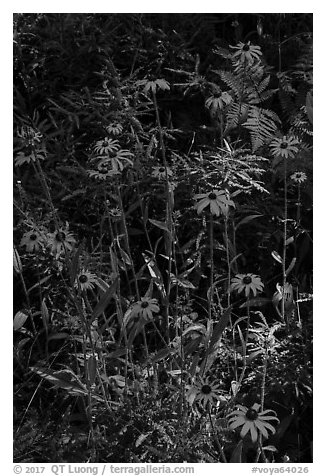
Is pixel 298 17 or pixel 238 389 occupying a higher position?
pixel 298 17

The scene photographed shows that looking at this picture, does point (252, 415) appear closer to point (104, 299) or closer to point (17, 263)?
point (104, 299)

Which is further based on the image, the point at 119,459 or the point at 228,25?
the point at 228,25

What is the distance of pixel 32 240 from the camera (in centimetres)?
158

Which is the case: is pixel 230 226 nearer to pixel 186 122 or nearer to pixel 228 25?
pixel 186 122

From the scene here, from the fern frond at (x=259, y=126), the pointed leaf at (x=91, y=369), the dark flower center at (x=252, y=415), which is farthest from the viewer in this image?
the fern frond at (x=259, y=126)

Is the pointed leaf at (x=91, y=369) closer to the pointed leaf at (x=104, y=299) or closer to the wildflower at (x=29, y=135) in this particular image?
the pointed leaf at (x=104, y=299)

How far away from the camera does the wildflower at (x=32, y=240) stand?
1.56 m

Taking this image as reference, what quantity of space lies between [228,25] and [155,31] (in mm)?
334

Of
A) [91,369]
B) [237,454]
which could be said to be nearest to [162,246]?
[91,369]

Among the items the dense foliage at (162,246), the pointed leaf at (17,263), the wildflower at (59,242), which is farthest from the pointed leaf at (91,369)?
the pointed leaf at (17,263)

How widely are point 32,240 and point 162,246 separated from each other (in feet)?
1.64

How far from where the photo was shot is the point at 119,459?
4.84ft
